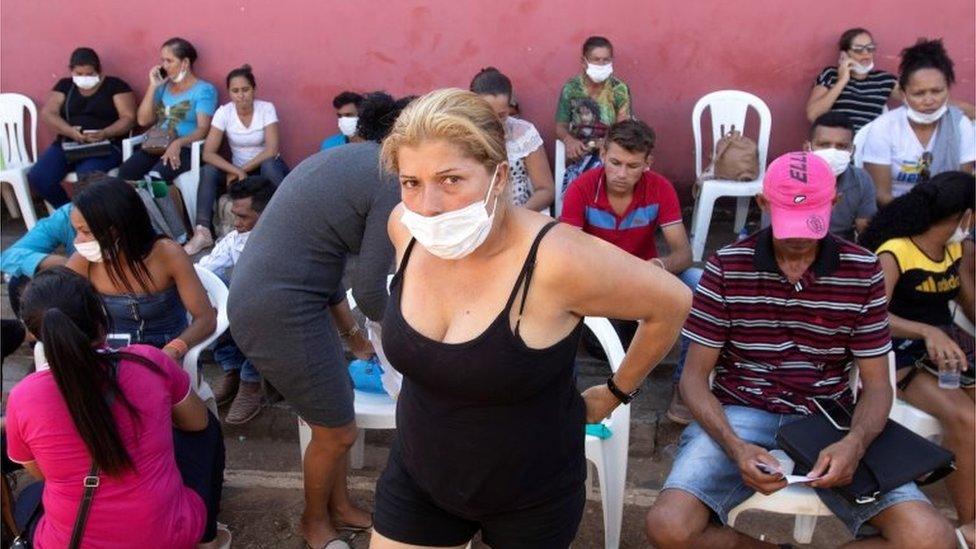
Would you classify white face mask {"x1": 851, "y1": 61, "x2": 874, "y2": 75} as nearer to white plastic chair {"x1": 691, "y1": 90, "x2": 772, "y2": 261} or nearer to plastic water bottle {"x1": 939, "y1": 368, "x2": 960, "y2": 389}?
white plastic chair {"x1": 691, "y1": 90, "x2": 772, "y2": 261}

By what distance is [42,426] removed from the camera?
7.99 ft

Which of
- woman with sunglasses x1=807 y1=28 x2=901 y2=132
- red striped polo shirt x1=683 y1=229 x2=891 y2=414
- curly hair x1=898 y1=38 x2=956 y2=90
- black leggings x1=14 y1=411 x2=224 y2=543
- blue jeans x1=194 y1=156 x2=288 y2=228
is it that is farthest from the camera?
blue jeans x1=194 y1=156 x2=288 y2=228

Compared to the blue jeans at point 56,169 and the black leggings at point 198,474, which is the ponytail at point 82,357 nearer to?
the black leggings at point 198,474

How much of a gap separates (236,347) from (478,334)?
2.65 m

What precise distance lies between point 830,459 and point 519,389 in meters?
1.30

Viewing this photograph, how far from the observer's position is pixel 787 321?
288cm

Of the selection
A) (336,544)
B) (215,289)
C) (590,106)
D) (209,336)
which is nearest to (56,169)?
(215,289)

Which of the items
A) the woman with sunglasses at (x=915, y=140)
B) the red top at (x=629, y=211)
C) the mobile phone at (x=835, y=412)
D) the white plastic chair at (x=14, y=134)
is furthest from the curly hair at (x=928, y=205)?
the white plastic chair at (x=14, y=134)

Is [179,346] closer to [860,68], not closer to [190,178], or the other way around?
[190,178]

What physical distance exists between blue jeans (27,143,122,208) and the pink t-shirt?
4.02 m

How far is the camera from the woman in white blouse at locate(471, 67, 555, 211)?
190 inches

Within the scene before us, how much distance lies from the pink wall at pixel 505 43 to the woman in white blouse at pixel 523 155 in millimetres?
860

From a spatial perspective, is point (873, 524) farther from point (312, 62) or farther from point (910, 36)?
point (312, 62)

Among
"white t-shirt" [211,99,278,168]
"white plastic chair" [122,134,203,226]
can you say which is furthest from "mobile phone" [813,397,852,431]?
"white plastic chair" [122,134,203,226]
